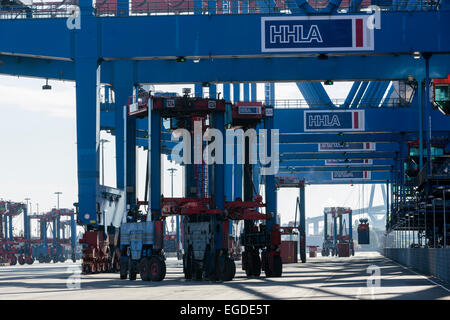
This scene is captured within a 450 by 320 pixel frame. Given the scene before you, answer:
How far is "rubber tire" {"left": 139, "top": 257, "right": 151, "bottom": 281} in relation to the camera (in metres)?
29.5

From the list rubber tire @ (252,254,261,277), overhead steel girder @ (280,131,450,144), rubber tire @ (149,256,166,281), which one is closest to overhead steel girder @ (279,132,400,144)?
overhead steel girder @ (280,131,450,144)

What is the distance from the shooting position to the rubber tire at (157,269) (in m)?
29.2

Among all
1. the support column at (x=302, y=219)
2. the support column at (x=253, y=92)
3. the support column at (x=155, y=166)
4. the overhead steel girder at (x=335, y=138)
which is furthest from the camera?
the support column at (x=253, y=92)

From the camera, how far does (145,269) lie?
29.6 metres

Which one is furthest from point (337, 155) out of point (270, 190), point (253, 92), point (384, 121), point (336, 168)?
point (270, 190)

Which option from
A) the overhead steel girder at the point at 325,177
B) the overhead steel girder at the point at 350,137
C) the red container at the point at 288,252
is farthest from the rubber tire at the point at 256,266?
the overhead steel girder at the point at 325,177

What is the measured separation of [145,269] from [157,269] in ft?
1.88

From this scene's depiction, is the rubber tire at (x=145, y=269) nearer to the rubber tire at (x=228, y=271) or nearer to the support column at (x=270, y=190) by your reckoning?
the rubber tire at (x=228, y=271)

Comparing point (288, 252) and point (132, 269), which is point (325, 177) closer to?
point (288, 252)

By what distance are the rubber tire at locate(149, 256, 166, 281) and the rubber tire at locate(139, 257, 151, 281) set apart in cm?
12

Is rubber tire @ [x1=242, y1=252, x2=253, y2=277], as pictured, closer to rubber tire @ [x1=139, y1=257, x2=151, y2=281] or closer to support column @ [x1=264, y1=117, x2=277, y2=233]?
support column @ [x1=264, y1=117, x2=277, y2=233]

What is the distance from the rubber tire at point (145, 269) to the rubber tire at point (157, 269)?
0.39ft
